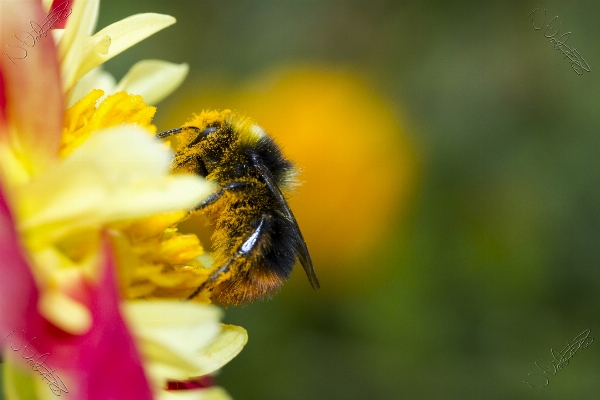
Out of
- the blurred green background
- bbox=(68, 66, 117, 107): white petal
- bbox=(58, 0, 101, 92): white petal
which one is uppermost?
bbox=(58, 0, 101, 92): white petal

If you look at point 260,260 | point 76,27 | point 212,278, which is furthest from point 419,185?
point 76,27

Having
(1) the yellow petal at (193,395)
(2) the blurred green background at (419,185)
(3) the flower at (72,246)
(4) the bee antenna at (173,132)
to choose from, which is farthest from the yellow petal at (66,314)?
(2) the blurred green background at (419,185)

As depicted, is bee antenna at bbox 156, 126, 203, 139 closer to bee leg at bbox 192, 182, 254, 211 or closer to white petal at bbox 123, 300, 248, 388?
bee leg at bbox 192, 182, 254, 211

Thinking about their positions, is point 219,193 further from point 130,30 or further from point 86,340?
point 86,340

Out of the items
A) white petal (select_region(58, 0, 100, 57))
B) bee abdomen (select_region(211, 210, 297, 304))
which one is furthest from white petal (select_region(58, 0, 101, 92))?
bee abdomen (select_region(211, 210, 297, 304))

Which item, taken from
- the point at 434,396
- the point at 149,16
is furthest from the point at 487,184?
the point at 149,16

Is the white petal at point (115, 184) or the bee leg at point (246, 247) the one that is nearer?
the white petal at point (115, 184)

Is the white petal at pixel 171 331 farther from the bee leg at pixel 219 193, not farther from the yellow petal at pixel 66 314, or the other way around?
the bee leg at pixel 219 193
